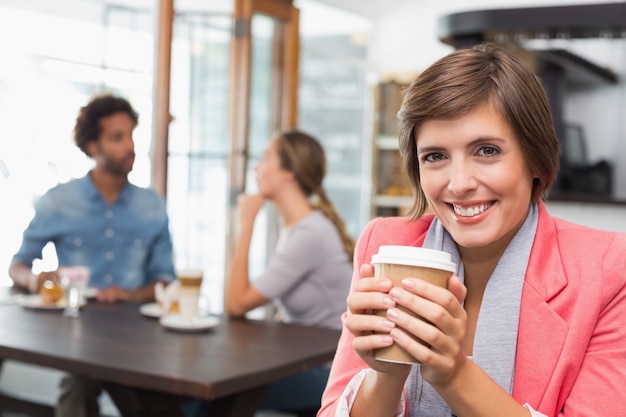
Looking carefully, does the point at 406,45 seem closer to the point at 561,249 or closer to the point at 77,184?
the point at 77,184

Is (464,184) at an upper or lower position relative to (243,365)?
upper

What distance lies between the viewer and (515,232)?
1.37 m

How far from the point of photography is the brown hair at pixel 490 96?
1227 millimetres

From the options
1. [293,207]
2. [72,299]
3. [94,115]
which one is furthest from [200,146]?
[72,299]

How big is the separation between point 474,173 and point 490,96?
0.11 metres

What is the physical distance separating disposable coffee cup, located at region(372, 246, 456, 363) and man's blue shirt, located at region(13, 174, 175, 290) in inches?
104

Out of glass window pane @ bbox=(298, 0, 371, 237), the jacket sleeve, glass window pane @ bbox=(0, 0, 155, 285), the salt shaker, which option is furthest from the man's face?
glass window pane @ bbox=(298, 0, 371, 237)

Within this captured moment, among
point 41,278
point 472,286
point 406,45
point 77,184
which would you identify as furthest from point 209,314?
point 406,45

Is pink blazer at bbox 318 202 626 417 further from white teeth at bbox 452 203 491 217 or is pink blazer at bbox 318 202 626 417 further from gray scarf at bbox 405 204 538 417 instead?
white teeth at bbox 452 203 491 217

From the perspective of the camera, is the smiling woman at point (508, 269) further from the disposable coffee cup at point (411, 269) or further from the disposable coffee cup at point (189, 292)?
the disposable coffee cup at point (189, 292)

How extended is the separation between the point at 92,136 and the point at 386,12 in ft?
14.1

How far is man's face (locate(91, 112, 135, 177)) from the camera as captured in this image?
3697mm

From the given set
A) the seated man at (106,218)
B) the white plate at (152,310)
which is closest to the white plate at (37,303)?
the white plate at (152,310)

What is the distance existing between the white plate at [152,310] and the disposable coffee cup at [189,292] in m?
0.09
